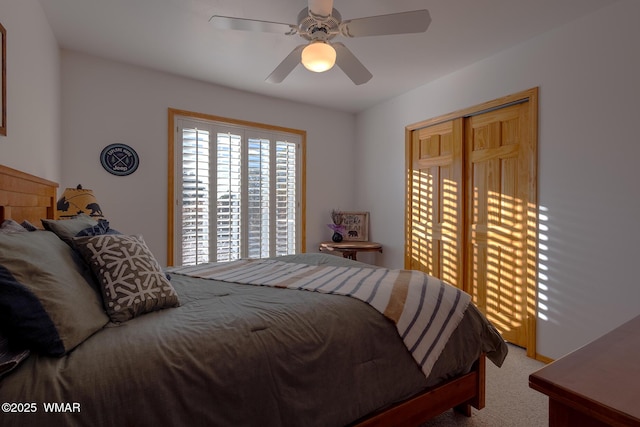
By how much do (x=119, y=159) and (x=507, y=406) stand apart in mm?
3660

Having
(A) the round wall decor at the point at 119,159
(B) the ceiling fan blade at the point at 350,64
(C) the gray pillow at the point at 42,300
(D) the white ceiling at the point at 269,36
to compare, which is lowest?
(C) the gray pillow at the point at 42,300

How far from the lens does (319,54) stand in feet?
5.85

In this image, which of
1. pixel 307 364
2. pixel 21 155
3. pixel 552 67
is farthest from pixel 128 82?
pixel 552 67

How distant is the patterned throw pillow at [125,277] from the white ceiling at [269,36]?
1.75m

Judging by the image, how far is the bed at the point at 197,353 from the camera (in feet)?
2.73

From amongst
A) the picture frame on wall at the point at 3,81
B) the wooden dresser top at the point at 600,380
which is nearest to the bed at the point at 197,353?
the picture frame on wall at the point at 3,81

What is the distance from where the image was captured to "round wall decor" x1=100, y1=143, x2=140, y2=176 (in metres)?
2.97

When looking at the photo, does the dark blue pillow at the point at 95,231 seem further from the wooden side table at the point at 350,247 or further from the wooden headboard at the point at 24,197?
the wooden side table at the point at 350,247

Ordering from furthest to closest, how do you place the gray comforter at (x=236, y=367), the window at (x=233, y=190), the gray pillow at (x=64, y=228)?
the window at (x=233, y=190)
the gray pillow at (x=64, y=228)
the gray comforter at (x=236, y=367)

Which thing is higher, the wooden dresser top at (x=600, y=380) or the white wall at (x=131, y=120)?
the white wall at (x=131, y=120)

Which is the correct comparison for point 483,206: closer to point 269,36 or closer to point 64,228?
point 269,36

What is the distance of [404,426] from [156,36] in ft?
10.3

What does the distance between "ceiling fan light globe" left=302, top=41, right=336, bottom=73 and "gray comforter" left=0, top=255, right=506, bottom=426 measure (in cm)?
132

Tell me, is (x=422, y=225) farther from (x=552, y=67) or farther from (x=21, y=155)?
(x=21, y=155)
